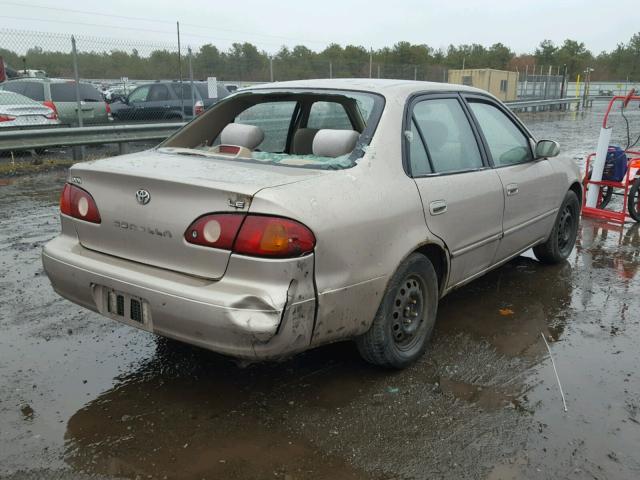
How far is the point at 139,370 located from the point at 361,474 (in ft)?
4.99

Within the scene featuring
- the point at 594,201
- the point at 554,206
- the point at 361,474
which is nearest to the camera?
the point at 361,474

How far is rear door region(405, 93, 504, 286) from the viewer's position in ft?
11.1

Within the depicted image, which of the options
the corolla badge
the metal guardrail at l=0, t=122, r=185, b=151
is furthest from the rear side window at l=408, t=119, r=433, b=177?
the metal guardrail at l=0, t=122, r=185, b=151

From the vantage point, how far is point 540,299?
181 inches

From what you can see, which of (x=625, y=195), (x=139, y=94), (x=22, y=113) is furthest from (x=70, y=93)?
(x=625, y=195)

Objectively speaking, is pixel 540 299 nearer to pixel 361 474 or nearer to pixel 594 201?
pixel 361 474

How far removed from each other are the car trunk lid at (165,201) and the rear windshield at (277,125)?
35cm

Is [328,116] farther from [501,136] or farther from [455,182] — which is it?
[501,136]

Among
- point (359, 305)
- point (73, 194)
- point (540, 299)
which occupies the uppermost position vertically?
point (73, 194)

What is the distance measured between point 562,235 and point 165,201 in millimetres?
4026

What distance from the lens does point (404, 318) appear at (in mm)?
3352

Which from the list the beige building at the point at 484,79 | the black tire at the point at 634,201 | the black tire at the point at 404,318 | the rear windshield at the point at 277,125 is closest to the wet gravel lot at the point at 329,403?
the black tire at the point at 404,318

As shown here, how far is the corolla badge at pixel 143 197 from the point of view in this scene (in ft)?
9.25

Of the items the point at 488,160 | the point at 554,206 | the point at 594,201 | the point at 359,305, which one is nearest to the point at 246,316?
the point at 359,305
